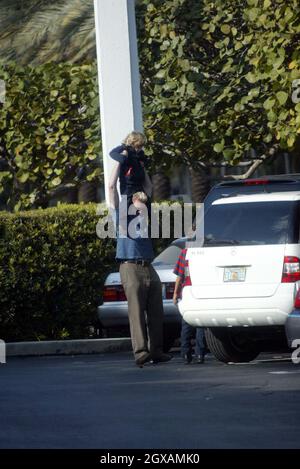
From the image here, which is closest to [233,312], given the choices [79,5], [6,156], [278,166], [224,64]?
[224,64]

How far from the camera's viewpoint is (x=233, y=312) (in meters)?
13.6

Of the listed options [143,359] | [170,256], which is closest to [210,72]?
[170,256]

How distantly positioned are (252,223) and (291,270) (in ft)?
2.47

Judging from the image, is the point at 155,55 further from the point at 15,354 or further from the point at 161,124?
the point at 15,354

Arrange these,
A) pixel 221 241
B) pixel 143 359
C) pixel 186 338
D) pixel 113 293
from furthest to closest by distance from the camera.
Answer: pixel 113 293 < pixel 186 338 < pixel 143 359 < pixel 221 241

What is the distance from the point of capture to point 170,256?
16766 mm

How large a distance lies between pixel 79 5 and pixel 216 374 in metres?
14.7

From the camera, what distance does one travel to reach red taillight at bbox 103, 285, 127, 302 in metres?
16.5

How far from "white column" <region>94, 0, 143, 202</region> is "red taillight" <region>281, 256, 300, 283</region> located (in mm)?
5469

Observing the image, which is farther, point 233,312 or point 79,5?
point 79,5

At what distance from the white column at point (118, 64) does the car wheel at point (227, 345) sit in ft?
15.0

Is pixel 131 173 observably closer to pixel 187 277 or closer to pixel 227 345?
pixel 187 277

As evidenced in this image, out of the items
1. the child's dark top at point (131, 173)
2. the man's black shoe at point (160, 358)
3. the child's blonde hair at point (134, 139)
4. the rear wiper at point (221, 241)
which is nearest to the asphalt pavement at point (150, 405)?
the man's black shoe at point (160, 358)

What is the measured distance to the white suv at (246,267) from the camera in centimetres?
1355
